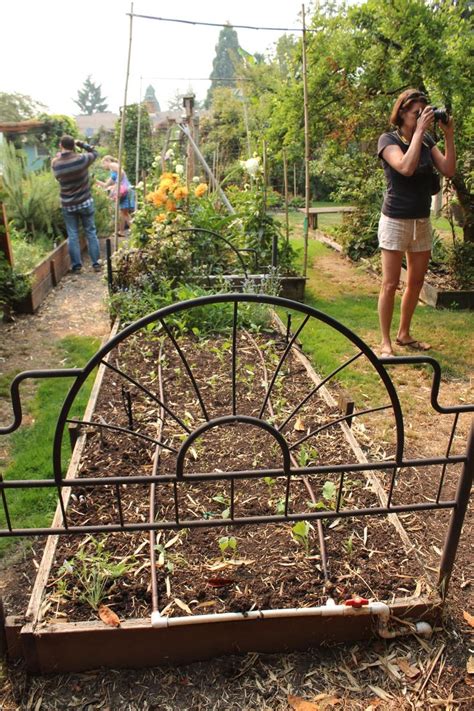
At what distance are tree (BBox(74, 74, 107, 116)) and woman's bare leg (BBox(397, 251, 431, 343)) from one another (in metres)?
84.9

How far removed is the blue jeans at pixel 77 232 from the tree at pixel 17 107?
23.6 metres

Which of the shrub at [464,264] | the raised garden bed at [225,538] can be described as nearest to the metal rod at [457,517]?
the raised garden bed at [225,538]

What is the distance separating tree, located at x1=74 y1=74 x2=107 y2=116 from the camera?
79.1 meters

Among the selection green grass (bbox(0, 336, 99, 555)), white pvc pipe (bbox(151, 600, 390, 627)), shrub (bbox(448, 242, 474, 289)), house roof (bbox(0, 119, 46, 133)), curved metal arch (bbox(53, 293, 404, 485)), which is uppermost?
house roof (bbox(0, 119, 46, 133))

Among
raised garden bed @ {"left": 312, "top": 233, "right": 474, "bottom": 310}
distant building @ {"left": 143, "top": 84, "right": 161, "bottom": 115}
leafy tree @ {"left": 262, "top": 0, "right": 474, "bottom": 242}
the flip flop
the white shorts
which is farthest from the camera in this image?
distant building @ {"left": 143, "top": 84, "right": 161, "bottom": 115}

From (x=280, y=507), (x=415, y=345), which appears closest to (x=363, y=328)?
(x=415, y=345)

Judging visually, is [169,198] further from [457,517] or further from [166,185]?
[457,517]

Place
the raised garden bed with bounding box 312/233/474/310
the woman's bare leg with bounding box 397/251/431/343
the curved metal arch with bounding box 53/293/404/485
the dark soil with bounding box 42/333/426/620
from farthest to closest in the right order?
the raised garden bed with bounding box 312/233/474/310, the woman's bare leg with bounding box 397/251/431/343, the dark soil with bounding box 42/333/426/620, the curved metal arch with bounding box 53/293/404/485

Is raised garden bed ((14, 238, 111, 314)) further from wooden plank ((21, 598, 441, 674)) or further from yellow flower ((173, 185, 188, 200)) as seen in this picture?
wooden plank ((21, 598, 441, 674))

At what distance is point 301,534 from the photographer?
198 centimetres

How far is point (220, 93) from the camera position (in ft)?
59.5

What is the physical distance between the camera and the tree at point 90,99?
7906 centimetres

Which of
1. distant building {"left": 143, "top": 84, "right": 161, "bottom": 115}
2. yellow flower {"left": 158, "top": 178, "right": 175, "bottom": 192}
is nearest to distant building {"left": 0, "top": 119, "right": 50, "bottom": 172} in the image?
distant building {"left": 143, "top": 84, "right": 161, "bottom": 115}

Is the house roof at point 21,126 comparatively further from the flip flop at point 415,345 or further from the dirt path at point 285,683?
the dirt path at point 285,683
